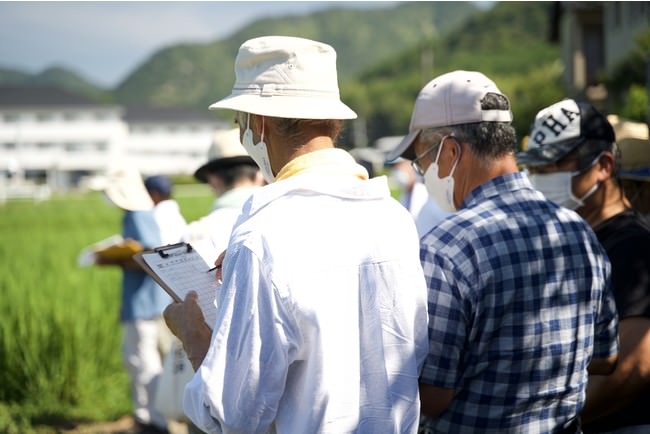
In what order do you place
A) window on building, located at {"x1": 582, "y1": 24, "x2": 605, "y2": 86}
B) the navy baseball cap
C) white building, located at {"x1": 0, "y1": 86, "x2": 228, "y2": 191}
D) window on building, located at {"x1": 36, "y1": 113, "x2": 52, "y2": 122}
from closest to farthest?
the navy baseball cap
window on building, located at {"x1": 582, "y1": 24, "x2": 605, "y2": 86}
white building, located at {"x1": 0, "y1": 86, "x2": 228, "y2": 191}
window on building, located at {"x1": 36, "y1": 113, "x2": 52, "y2": 122}

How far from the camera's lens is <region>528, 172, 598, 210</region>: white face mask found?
298 cm

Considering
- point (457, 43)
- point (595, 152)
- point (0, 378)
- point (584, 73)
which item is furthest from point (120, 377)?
point (457, 43)

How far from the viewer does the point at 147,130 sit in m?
101

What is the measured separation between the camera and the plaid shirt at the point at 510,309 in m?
2.12

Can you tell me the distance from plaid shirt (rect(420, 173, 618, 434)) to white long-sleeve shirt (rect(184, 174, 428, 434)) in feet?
0.44

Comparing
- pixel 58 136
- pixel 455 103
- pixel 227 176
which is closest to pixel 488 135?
pixel 455 103

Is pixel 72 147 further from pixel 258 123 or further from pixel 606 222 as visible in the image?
pixel 258 123

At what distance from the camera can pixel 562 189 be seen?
3008mm

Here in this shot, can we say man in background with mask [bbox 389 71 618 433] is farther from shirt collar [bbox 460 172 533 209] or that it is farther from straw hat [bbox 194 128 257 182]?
straw hat [bbox 194 128 257 182]

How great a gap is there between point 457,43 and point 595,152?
153 meters

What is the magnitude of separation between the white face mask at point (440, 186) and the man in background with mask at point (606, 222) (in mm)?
599

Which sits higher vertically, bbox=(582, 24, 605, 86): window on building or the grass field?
bbox=(582, 24, 605, 86): window on building

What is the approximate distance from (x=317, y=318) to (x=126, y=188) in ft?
15.0

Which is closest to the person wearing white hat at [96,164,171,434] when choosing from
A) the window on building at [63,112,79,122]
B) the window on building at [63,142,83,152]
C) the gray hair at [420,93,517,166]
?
the gray hair at [420,93,517,166]
